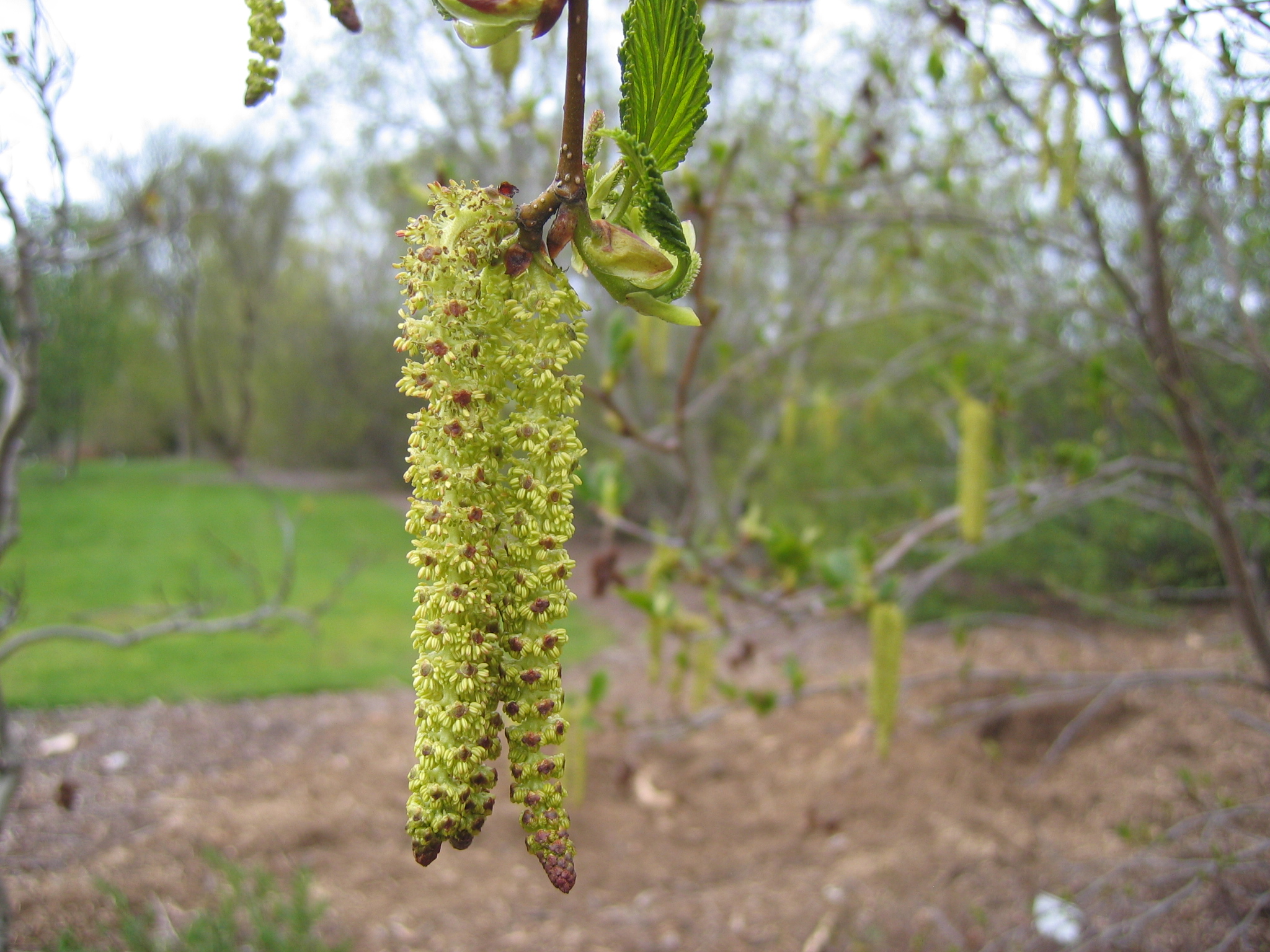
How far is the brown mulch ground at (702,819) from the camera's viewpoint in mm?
3139

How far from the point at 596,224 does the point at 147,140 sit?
5.25m

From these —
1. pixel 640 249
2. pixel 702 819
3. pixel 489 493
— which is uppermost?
pixel 640 249

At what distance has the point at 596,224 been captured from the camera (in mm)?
542

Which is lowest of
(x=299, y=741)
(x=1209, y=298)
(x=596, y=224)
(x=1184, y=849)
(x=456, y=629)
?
(x=299, y=741)

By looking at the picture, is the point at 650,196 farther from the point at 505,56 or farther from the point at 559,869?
the point at 505,56

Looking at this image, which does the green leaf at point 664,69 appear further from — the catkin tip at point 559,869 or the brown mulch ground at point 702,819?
the brown mulch ground at point 702,819

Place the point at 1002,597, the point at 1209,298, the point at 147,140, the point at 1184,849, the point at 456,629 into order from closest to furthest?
the point at 456,629, the point at 1184,849, the point at 1209,298, the point at 147,140, the point at 1002,597

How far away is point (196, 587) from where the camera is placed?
4094 millimetres

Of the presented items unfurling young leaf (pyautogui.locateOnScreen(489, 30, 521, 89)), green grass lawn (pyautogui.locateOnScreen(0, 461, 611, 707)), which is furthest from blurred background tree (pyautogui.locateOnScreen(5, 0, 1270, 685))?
green grass lawn (pyautogui.locateOnScreen(0, 461, 611, 707))

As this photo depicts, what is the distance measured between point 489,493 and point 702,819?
402 cm

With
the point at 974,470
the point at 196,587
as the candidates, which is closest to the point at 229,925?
the point at 196,587

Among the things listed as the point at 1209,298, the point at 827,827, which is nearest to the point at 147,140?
the point at 827,827

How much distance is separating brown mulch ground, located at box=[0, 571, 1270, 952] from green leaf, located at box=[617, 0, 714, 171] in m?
2.30

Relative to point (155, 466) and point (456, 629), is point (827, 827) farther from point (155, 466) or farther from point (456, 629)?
point (155, 466)
